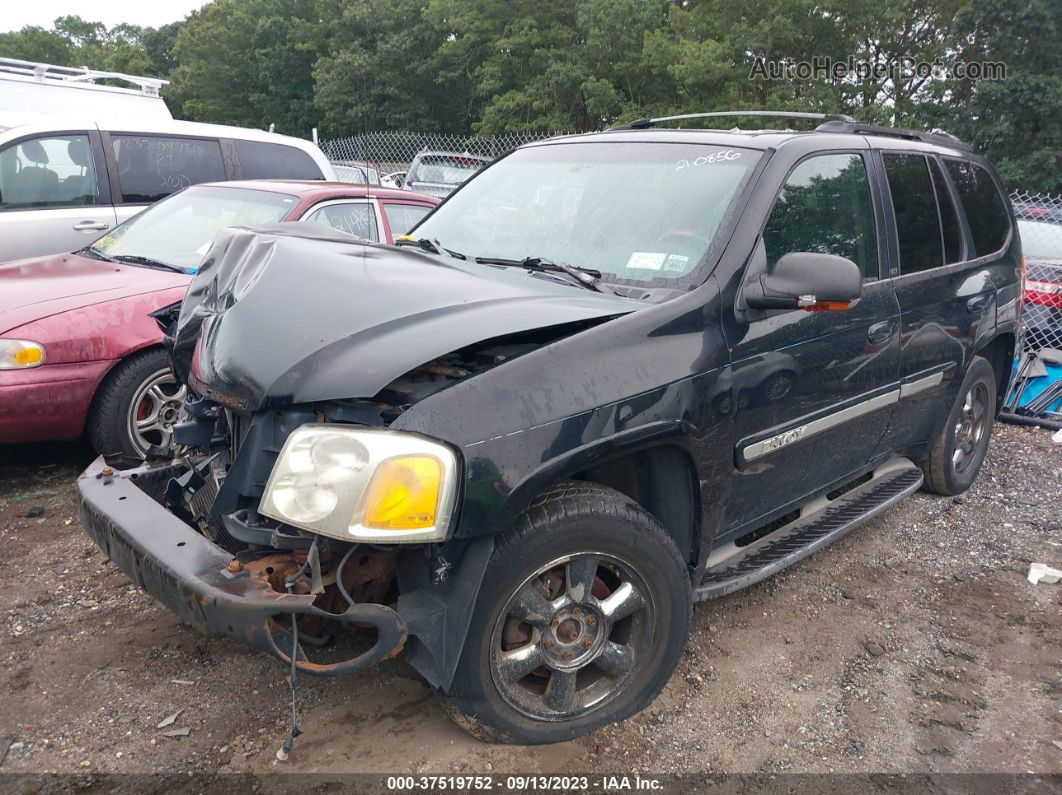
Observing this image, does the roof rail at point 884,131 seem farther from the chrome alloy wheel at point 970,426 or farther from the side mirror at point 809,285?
the chrome alloy wheel at point 970,426

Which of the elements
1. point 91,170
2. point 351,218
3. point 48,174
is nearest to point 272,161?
point 91,170

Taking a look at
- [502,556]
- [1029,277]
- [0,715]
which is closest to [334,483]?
[502,556]

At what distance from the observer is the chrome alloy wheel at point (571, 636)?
7.82ft

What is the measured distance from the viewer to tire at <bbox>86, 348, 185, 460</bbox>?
4.18 m

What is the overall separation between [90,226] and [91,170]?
51 cm

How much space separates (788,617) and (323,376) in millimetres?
2272

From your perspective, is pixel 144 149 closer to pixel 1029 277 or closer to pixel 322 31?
pixel 1029 277

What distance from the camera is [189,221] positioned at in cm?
526

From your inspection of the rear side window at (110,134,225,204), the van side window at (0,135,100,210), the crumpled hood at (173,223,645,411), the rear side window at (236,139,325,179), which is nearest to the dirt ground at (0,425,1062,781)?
the crumpled hood at (173,223,645,411)

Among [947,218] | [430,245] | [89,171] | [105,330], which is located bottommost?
[105,330]

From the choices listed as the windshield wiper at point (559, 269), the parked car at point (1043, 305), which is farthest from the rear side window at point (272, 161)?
the parked car at point (1043, 305)

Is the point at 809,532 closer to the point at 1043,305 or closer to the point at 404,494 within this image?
the point at 404,494

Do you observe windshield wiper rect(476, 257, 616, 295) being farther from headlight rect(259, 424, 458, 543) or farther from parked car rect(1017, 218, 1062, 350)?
parked car rect(1017, 218, 1062, 350)

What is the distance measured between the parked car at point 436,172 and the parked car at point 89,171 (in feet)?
27.7
